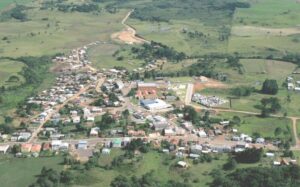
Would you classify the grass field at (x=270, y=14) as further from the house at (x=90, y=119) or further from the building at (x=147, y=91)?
the house at (x=90, y=119)

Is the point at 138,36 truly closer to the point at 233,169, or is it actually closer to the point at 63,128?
the point at 63,128

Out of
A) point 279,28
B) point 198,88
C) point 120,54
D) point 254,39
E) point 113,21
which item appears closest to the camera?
point 198,88

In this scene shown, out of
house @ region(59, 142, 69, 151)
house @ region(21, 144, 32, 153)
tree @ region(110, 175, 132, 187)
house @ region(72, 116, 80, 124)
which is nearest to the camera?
tree @ region(110, 175, 132, 187)

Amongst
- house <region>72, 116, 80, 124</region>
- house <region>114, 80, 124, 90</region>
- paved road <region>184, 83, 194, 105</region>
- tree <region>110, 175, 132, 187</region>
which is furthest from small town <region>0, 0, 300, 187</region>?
house <region>114, 80, 124, 90</region>

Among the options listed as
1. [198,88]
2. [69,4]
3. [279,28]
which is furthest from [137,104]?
[69,4]

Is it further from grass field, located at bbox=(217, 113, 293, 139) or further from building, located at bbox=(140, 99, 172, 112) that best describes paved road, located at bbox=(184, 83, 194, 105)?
grass field, located at bbox=(217, 113, 293, 139)

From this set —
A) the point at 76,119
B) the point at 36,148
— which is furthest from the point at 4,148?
the point at 76,119
